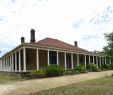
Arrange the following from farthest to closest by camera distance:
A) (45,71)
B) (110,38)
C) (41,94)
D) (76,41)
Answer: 1. (76,41)
2. (110,38)
3. (45,71)
4. (41,94)

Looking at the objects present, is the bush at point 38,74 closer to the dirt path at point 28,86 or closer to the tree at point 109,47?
the dirt path at point 28,86

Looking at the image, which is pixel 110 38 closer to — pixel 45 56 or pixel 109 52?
pixel 109 52

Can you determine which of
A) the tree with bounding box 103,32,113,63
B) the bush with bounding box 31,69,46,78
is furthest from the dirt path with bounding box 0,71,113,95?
the tree with bounding box 103,32,113,63

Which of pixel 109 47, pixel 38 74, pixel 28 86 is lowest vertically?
pixel 38 74

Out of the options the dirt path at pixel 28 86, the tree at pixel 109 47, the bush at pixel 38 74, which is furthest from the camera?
the tree at pixel 109 47

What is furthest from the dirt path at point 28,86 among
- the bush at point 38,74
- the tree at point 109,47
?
the tree at point 109,47

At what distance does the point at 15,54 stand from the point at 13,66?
2.76 meters

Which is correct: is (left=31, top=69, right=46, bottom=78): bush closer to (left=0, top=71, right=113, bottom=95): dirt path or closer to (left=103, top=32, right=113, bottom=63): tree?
(left=0, top=71, right=113, bottom=95): dirt path

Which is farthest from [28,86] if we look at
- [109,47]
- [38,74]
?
[109,47]

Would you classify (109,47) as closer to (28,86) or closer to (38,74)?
(38,74)

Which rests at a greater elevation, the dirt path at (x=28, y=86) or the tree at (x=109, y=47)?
the tree at (x=109, y=47)

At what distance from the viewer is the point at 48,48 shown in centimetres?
2430

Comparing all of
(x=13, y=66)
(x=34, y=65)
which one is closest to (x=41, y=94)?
(x=34, y=65)

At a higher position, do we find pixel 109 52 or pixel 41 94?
pixel 109 52
